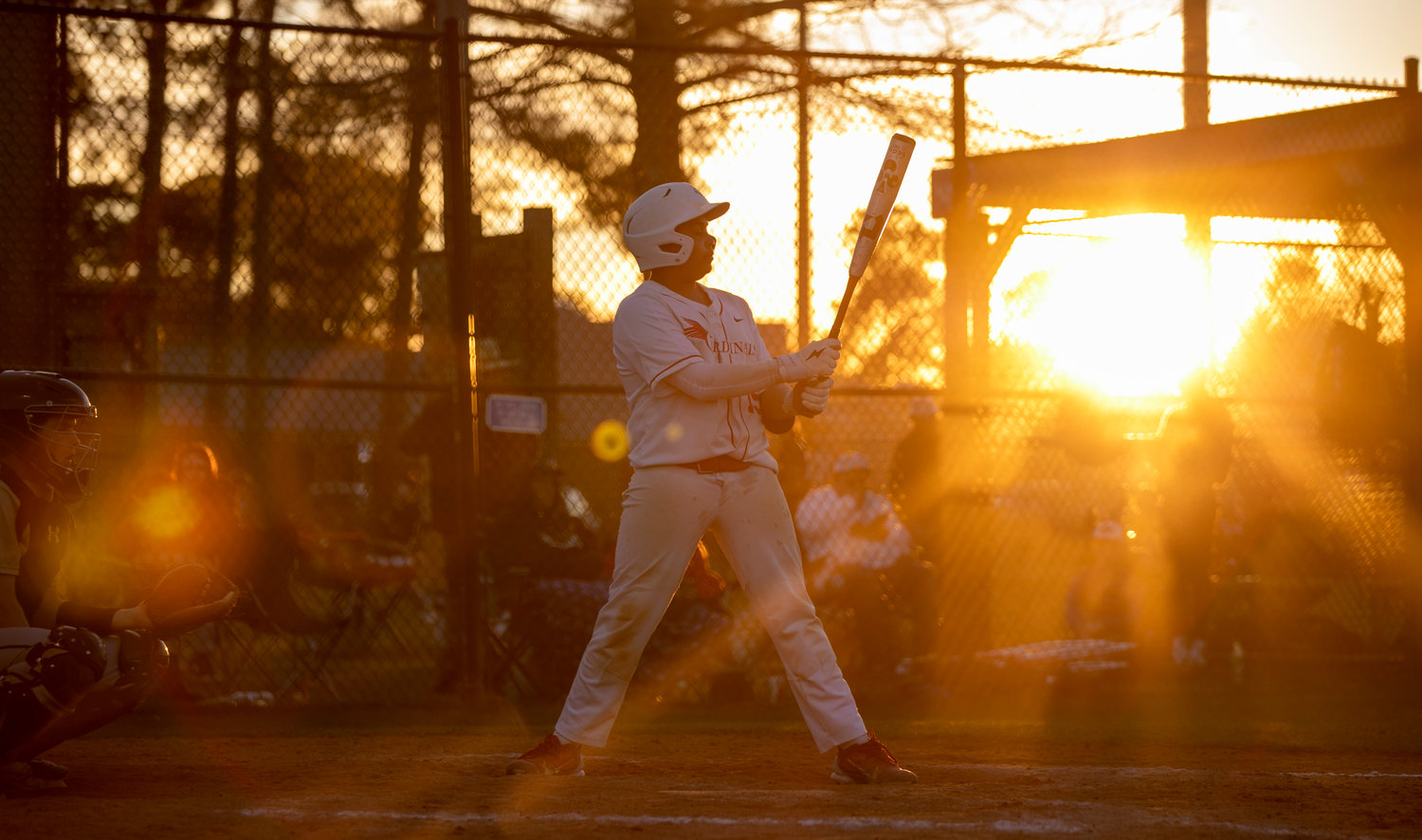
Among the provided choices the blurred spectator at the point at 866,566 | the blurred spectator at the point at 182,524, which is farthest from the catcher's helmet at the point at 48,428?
the blurred spectator at the point at 866,566

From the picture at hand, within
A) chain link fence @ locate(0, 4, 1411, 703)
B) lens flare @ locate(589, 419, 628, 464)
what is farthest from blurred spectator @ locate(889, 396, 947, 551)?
lens flare @ locate(589, 419, 628, 464)

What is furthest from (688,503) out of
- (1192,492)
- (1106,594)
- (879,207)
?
(1192,492)

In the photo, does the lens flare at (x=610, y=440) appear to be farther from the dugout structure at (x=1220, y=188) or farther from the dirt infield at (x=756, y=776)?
the dugout structure at (x=1220, y=188)

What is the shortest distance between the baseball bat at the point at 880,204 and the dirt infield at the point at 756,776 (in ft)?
5.66

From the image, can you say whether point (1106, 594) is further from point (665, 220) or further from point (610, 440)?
point (665, 220)

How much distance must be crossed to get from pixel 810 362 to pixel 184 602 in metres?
2.03

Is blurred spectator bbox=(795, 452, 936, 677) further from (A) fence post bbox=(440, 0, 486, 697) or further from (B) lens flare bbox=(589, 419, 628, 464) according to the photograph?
(A) fence post bbox=(440, 0, 486, 697)

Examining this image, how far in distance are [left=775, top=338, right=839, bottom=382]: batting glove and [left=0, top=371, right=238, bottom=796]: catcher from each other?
183 cm

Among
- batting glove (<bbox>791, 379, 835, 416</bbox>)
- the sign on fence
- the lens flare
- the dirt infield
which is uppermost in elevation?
batting glove (<bbox>791, 379, 835, 416</bbox>)

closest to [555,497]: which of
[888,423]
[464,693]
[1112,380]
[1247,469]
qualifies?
[464,693]

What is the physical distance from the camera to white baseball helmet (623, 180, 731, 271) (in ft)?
16.7

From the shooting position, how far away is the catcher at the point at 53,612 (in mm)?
4465

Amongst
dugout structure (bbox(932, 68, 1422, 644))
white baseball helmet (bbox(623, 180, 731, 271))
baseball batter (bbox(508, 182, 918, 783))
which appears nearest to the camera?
baseball batter (bbox(508, 182, 918, 783))

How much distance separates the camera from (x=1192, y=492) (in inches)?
358
